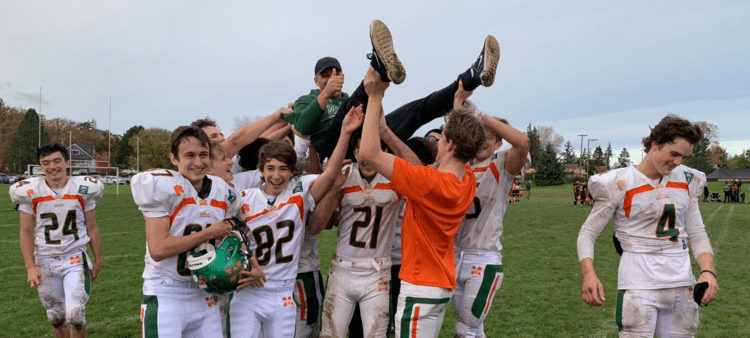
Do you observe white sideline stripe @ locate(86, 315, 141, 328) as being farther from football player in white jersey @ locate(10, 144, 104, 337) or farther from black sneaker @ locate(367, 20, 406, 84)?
black sneaker @ locate(367, 20, 406, 84)

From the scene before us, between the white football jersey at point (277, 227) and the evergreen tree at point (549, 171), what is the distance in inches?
2863

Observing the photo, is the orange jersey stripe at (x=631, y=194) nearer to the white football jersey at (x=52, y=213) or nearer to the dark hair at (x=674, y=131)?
the dark hair at (x=674, y=131)

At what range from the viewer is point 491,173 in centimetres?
438

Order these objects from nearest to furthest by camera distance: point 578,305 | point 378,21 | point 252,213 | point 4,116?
point 378,21 → point 252,213 → point 578,305 → point 4,116

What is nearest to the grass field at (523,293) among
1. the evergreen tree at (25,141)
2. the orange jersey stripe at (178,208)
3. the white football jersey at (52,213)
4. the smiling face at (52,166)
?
the white football jersey at (52,213)

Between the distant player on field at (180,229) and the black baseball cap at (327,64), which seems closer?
the distant player on field at (180,229)

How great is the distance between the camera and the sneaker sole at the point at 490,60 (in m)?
3.38

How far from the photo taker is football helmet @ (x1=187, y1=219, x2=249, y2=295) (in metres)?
3.08

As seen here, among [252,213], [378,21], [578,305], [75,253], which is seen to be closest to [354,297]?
[252,213]

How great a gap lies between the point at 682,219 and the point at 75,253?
238 inches

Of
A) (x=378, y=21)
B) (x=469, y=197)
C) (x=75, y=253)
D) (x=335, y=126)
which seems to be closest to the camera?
(x=378, y=21)

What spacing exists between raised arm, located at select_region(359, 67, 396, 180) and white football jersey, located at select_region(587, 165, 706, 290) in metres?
1.88

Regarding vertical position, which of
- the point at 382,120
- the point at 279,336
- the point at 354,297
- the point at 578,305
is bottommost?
the point at 578,305

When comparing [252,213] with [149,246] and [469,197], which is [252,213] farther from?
[469,197]
